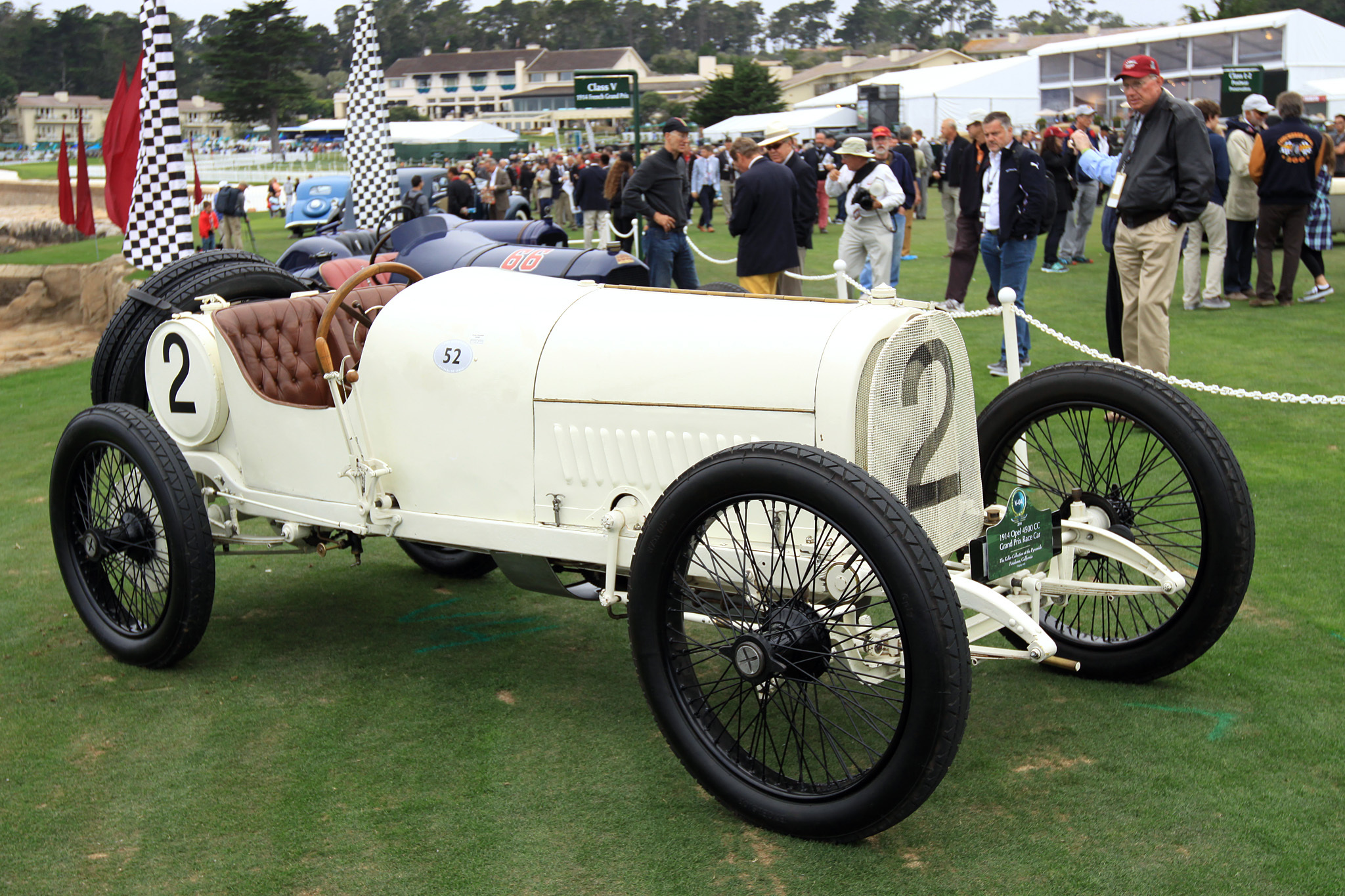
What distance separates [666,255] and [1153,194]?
176 inches

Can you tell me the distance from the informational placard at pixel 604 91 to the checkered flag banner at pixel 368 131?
397cm

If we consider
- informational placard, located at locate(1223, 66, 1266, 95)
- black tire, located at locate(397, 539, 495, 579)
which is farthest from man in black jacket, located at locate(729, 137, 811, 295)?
informational placard, located at locate(1223, 66, 1266, 95)

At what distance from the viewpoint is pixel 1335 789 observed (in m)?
3.02

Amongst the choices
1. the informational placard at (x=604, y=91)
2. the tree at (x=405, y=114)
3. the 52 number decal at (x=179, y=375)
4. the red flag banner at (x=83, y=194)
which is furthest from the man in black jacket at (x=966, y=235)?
the tree at (x=405, y=114)

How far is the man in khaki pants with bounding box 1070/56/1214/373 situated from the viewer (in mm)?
6055

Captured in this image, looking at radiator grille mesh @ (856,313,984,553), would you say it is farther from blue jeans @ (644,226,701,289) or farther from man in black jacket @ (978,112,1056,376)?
blue jeans @ (644,226,701,289)

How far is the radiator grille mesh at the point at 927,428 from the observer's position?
9.98 feet

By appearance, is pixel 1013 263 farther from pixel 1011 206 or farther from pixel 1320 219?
pixel 1320 219

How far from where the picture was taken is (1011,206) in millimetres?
8203

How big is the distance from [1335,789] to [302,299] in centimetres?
391

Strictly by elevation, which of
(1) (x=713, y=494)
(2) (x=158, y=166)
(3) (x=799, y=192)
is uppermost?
(2) (x=158, y=166)

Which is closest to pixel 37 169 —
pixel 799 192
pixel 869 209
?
pixel 799 192

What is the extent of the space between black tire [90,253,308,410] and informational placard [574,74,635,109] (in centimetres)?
1121

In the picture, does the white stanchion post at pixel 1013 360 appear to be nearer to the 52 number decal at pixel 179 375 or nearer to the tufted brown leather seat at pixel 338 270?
the 52 number decal at pixel 179 375
